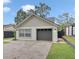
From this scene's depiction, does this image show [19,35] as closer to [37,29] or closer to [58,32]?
[37,29]

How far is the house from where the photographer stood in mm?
8808

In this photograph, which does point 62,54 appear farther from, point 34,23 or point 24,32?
point 24,32

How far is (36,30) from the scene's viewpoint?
9.38 metres

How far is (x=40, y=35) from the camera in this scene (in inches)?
361

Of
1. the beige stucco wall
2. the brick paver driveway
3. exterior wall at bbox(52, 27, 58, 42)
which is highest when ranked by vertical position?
the beige stucco wall

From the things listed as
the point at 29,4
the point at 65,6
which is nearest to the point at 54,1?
the point at 65,6

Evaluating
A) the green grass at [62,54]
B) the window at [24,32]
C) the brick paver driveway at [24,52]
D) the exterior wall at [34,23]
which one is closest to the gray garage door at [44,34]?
the exterior wall at [34,23]

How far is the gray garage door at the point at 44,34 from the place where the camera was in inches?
348

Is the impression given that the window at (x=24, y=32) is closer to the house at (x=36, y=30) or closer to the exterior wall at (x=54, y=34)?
the house at (x=36, y=30)

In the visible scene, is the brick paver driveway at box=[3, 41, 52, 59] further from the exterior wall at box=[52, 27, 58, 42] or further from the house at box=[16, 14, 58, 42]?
the house at box=[16, 14, 58, 42]

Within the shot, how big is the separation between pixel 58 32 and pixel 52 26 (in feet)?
2.10

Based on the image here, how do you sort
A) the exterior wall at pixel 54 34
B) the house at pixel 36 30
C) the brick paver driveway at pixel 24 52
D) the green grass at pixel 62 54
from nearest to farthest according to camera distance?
the green grass at pixel 62 54 → the brick paver driveway at pixel 24 52 → the exterior wall at pixel 54 34 → the house at pixel 36 30

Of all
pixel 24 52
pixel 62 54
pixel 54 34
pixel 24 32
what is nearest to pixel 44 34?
pixel 54 34

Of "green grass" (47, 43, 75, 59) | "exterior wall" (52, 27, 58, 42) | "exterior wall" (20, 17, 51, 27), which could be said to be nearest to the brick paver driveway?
"green grass" (47, 43, 75, 59)
